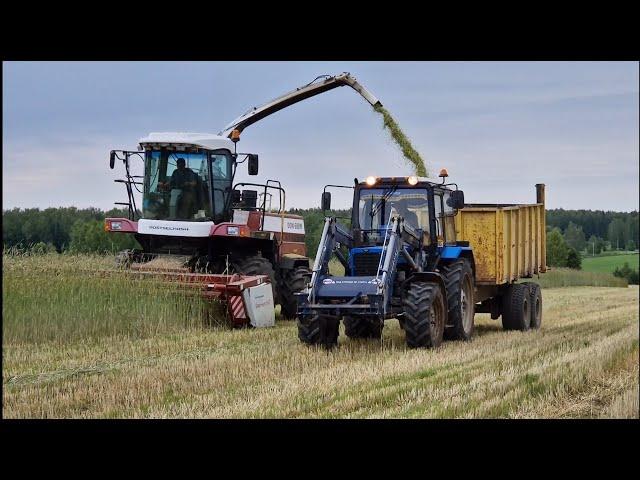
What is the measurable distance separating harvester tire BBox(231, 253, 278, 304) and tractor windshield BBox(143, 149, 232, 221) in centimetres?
78

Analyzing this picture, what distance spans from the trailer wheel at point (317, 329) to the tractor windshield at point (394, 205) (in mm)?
1468

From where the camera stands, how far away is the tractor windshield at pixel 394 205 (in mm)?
10961

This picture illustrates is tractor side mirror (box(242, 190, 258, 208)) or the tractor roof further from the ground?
the tractor roof

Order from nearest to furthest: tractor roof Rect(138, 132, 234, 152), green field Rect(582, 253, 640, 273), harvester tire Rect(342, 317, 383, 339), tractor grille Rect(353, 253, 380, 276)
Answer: tractor grille Rect(353, 253, 380, 276), harvester tire Rect(342, 317, 383, 339), tractor roof Rect(138, 132, 234, 152), green field Rect(582, 253, 640, 273)

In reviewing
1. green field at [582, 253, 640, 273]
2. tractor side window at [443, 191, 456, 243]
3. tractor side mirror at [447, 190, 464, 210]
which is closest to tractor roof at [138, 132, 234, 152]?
tractor side window at [443, 191, 456, 243]

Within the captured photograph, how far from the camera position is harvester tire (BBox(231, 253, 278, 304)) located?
13.5 metres

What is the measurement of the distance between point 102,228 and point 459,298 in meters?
11.4

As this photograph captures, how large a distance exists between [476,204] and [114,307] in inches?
253

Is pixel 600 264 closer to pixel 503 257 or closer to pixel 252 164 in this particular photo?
pixel 503 257

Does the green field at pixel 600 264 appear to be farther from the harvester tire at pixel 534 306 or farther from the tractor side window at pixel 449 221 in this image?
the tractor side window at pixel 449 221

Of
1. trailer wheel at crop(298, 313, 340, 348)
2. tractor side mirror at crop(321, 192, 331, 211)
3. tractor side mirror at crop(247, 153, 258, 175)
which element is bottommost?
trailer wheel at crop(298, 313, 340, 348)

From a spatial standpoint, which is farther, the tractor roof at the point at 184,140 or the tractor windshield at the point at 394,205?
the tractor roof at the point at 184,140

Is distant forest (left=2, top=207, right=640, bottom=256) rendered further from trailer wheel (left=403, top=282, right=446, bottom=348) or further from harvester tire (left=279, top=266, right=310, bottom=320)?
trailer wheel (left=403, top=282, right=446, bottom=348)

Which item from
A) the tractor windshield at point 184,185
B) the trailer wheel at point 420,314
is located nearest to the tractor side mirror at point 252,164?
the tractor windshield at point 184,185
